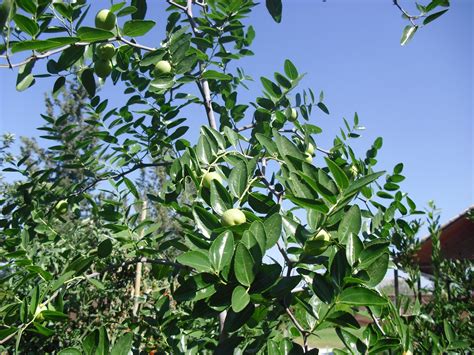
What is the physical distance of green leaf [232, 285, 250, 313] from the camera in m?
0.81

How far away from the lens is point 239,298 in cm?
84

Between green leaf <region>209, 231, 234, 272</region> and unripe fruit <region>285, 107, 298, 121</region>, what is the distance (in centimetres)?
109

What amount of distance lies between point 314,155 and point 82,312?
7.44ft

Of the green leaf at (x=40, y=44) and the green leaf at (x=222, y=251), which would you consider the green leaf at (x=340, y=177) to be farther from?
the green leaf at (x=40, y=44)

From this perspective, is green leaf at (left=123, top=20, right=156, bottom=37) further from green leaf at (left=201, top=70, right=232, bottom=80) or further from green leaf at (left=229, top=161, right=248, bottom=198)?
green leaf at (left=229, top=161, right=248, bottom=198)

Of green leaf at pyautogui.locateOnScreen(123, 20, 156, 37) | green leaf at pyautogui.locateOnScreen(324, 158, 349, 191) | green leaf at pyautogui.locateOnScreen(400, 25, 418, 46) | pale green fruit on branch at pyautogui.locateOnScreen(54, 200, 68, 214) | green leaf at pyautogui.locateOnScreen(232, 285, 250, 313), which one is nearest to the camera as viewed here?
green leaf at pyautogui.locateOnScreen(232, 285, 250, 313)

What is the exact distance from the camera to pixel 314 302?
3.92ft

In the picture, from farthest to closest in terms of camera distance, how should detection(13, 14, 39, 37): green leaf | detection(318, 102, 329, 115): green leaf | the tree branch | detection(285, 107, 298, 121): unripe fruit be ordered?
1. detection(318, 102, 329, 115): green leaf
2. detection(285, 107, 298, 121): unripe fruit
3. the tree branch
4. detection(13, 14, 39, 37): green leaf

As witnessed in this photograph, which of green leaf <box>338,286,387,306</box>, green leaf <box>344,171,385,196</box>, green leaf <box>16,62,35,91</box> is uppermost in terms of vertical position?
green leaf <box>16,62,35,91</box>

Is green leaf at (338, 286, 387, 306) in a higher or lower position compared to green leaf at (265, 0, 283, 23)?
lower

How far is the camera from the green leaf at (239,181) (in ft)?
3.72

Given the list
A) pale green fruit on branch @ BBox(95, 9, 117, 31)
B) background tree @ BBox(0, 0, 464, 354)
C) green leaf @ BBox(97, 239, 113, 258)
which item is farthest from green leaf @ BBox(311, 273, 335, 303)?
pale green fruit on branch @ BBox(95, 9, 117, 31)

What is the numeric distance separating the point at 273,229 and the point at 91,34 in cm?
67

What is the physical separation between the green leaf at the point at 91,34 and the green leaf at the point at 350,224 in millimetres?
729
